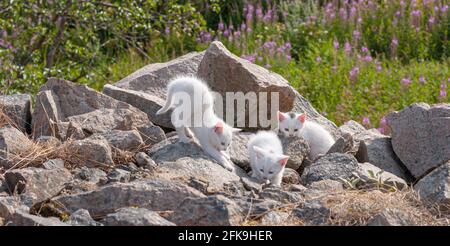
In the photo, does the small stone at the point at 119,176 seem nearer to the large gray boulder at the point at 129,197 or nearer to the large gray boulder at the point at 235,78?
the large gray boulder at the point at 129,197

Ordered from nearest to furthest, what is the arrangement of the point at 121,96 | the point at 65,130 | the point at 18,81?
the point at 65,130
the point at 121,96
the point at 18,81

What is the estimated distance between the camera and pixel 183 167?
741cm

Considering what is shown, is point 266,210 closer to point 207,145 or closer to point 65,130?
point 207,145

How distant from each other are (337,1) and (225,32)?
1789 mm

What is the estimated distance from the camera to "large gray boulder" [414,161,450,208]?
6.75 m

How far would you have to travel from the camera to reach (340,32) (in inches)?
541

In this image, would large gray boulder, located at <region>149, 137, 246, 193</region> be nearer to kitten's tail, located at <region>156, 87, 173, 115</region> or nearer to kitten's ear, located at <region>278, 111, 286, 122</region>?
kitten's tail, located at <region>156, 87, 173, 115</region>

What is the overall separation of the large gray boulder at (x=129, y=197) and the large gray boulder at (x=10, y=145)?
1.25 metres

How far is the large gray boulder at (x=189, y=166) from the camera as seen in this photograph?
23.3 feet

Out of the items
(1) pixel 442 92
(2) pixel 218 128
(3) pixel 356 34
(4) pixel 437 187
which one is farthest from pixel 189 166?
(3) pixel 356 34

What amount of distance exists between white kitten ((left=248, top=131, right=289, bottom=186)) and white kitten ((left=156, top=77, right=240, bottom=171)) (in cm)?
20

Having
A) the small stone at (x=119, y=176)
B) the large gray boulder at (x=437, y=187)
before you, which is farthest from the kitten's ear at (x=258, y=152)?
the large gray boulder at (x=437, y=187)

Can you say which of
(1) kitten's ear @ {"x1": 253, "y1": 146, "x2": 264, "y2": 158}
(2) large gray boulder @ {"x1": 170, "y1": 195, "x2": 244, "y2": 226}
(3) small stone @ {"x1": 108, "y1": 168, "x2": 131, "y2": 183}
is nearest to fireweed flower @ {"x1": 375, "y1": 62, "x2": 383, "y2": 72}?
(1) kitten's ear @ {"x1": 253, "y1": 146, "x2": 264, "y2": 158}
